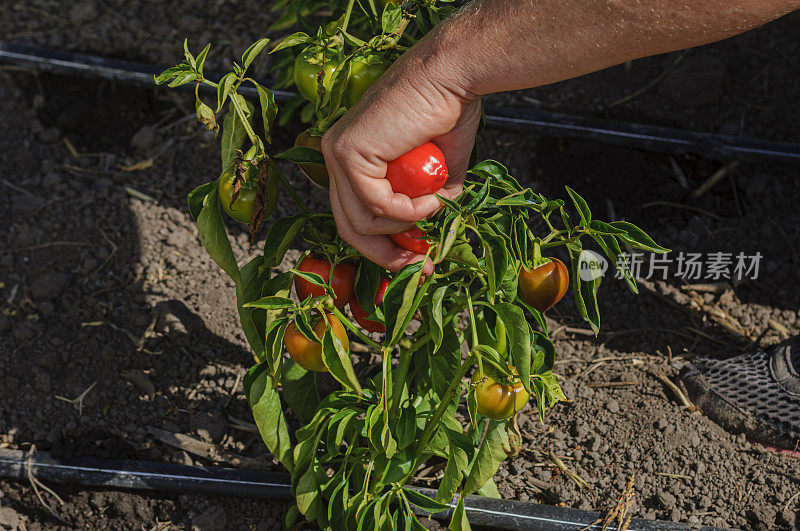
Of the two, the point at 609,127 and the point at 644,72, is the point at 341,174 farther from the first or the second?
the point at 644,72

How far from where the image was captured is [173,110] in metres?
2.56

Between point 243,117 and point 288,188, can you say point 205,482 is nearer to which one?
point 288,188

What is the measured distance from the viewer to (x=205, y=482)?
5.63ft

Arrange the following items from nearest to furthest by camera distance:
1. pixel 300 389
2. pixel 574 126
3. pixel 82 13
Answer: pixel 300 389 < pixel 574 126 < pixel 82 13

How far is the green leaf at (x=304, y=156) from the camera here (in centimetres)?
121

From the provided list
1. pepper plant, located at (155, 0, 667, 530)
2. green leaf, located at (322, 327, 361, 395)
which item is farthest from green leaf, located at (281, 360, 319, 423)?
green leaf, located at (322, 327, 361, 395)

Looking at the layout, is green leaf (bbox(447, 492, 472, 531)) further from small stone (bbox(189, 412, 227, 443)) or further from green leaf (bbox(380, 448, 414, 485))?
small stone (bbox(189, 412, 227, 443))

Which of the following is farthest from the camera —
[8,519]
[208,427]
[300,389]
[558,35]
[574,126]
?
[574,126]

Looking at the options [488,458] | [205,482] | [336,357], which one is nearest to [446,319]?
[336,357]

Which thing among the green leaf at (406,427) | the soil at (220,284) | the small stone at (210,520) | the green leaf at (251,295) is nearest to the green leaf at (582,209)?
the green leaf at (406,427)

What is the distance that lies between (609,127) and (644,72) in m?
0.39

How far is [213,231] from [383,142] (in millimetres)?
359

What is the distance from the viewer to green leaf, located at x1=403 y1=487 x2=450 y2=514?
1.39m

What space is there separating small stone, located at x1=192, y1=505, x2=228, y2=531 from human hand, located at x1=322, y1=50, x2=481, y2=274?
844 mm
